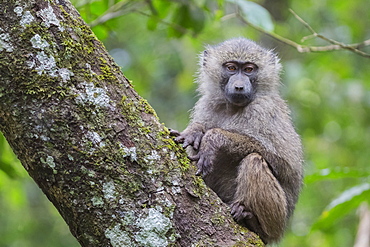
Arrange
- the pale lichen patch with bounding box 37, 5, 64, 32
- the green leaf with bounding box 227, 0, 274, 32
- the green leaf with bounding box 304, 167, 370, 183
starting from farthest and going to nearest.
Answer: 1. the green leaf with bounding box 227, 0, 274, 32
2. the green leaf with bounding box 304, 167, 370, 183
3. the pale lichen patch with bounding box 37, 5, 64, 32

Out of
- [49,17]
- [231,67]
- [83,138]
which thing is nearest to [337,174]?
[231,67]

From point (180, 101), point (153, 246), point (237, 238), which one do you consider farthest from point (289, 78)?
point (153, 246)

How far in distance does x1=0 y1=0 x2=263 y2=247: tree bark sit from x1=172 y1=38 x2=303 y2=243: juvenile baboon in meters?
0.63

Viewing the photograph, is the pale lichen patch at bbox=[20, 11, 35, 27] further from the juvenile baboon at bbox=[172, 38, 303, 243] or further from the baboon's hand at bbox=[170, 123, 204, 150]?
the baboon's hand at bbox=[170, 123, 204, 150]

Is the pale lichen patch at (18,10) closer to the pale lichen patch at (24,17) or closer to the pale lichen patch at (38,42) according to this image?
the pale lichen patch at (24,17)

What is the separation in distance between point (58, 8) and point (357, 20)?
1121 centimetres

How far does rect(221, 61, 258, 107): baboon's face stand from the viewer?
5.84 meters

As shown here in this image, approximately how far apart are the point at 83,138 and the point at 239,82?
3.00m

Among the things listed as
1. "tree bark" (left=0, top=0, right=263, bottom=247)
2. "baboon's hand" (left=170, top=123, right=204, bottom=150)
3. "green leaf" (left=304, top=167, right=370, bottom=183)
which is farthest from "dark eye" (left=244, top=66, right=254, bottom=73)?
"tree bark" (left=0, top=0, right=263, bottom=247)

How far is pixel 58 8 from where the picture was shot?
11.4 feet

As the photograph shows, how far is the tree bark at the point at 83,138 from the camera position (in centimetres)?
327

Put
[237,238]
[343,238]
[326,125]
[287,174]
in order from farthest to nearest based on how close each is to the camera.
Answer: [326,125] → [343,238] → [287,174] → [237,238]

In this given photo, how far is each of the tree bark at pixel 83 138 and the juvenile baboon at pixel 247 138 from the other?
63 cm

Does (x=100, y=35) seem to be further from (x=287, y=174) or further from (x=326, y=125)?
(x=326, y=125)
